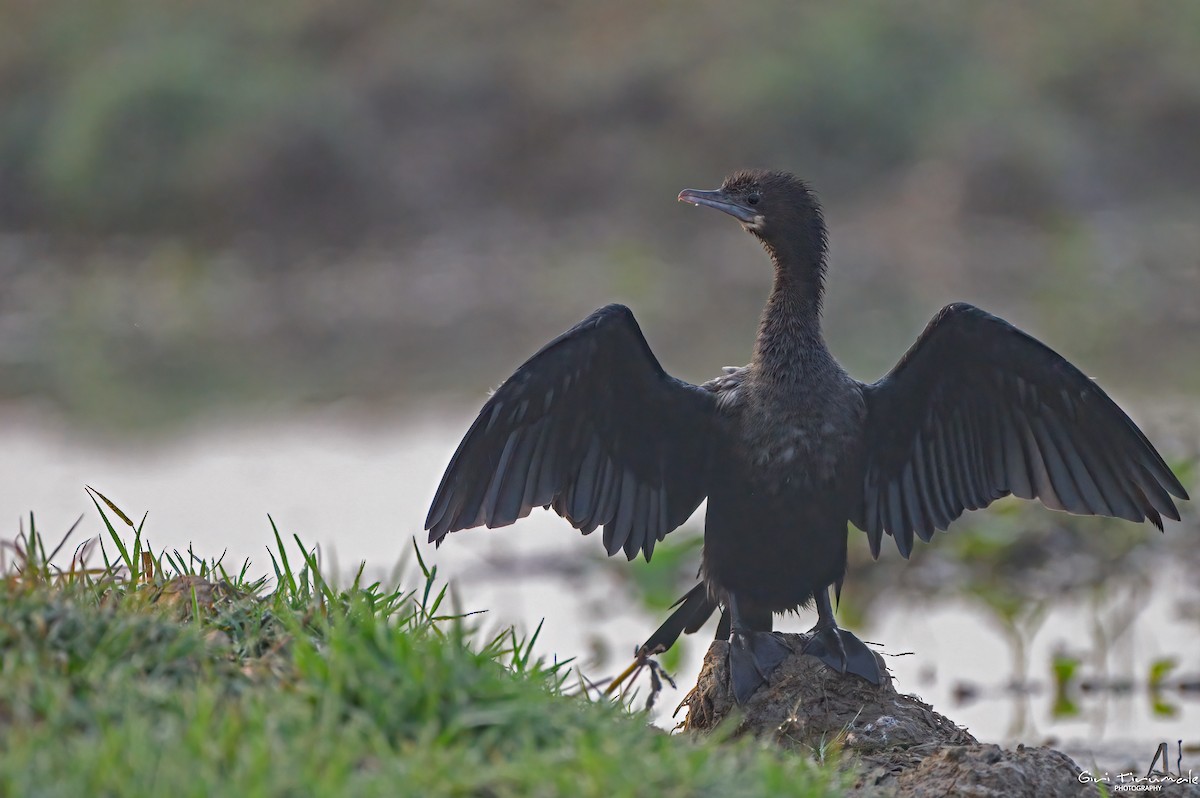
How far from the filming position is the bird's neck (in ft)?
16.6

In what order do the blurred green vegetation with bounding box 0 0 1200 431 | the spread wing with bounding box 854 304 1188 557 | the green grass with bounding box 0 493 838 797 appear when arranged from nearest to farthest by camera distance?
the green grass with bounding box 0 493 838 797 < the spread wing with bounding box 854 304 1188 557 < the blurred green vegetation with bounding box 0 0 1200 431

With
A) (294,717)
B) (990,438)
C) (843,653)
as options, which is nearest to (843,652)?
(843,653)

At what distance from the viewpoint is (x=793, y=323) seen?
16.9ft

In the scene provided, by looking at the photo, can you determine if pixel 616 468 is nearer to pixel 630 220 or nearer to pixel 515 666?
pixel 515 666

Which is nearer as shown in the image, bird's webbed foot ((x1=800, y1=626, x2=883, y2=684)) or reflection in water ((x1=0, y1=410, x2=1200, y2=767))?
bird's webbed foot ((x1=800, y1=626, x2=883, y2=684))

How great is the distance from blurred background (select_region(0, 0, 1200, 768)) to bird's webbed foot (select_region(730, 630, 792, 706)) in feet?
12.5

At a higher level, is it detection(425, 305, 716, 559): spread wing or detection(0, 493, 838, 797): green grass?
detection(425, 305, 716, 559): spread wing

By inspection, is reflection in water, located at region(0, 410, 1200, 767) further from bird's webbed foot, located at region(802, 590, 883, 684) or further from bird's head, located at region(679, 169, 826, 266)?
bird's head, located at region(679, 169, 826, 266)

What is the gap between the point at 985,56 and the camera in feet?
73.6

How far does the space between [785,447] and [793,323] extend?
0.47 m

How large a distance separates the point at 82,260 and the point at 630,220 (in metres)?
6.81

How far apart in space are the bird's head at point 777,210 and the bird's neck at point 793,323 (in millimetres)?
28

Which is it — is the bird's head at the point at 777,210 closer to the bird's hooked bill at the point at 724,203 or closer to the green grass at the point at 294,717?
the bird's hooked bill at the point at 724,203

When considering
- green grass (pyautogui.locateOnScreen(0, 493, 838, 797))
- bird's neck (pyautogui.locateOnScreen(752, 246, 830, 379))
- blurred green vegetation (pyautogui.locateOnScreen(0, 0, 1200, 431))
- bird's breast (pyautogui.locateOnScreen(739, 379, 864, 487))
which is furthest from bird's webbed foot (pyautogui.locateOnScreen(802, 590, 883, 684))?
blurred green vegetation (pyautogui.locateOnScreen(0, 0, 1200, 431))
